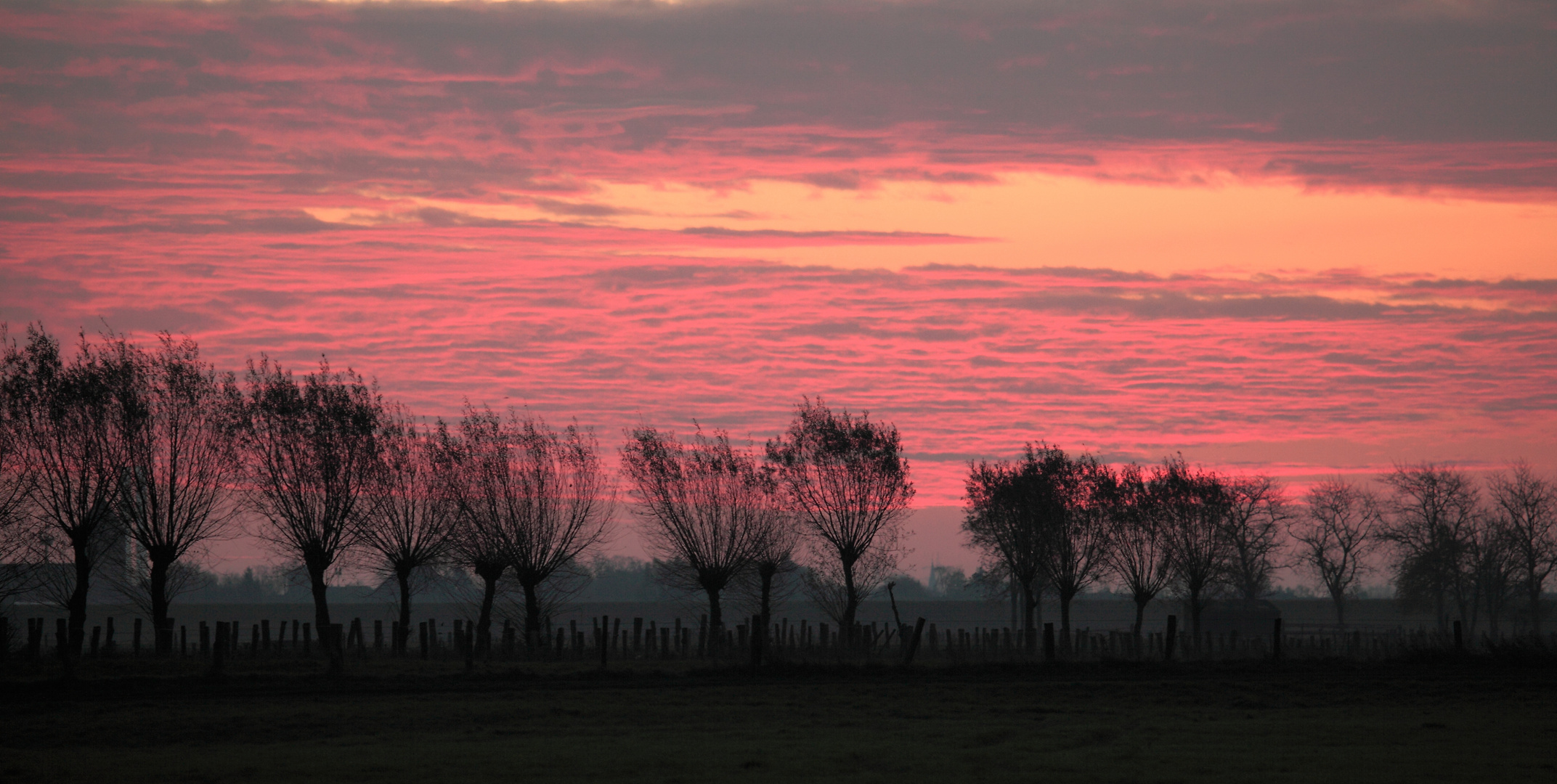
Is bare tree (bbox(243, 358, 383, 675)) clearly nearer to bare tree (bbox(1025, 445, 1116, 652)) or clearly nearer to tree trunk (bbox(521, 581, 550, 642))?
tree trunk (bbox(521, 581, 550, 642))

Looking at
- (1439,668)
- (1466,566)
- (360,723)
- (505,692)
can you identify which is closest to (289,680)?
(505,692)

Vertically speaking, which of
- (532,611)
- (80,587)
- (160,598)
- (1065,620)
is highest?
(80,587)

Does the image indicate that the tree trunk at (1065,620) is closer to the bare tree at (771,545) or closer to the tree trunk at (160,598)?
the bare tree at (771,545)

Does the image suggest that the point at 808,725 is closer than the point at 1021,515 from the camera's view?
Yes

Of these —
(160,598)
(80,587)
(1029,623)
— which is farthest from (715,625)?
(80,587)

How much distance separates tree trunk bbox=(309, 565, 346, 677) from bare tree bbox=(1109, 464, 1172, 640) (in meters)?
36.5

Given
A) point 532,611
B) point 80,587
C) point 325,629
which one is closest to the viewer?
point 325,629

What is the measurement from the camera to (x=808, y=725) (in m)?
24.0

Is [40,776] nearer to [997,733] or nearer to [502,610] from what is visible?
[997,733]

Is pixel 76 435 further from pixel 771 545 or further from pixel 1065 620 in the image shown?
pixel 1065 620

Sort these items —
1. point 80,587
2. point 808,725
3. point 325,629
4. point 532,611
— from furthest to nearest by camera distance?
point 532,611
point 80,587
point 325,629
point 808,725

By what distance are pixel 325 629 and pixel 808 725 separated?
67.5ft

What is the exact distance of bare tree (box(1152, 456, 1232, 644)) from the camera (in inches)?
2399

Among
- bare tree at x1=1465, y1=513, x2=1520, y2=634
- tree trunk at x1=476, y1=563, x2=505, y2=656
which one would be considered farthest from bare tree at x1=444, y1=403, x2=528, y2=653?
bare tree at x1=1465, y1=513, x2=1520, y2=634
